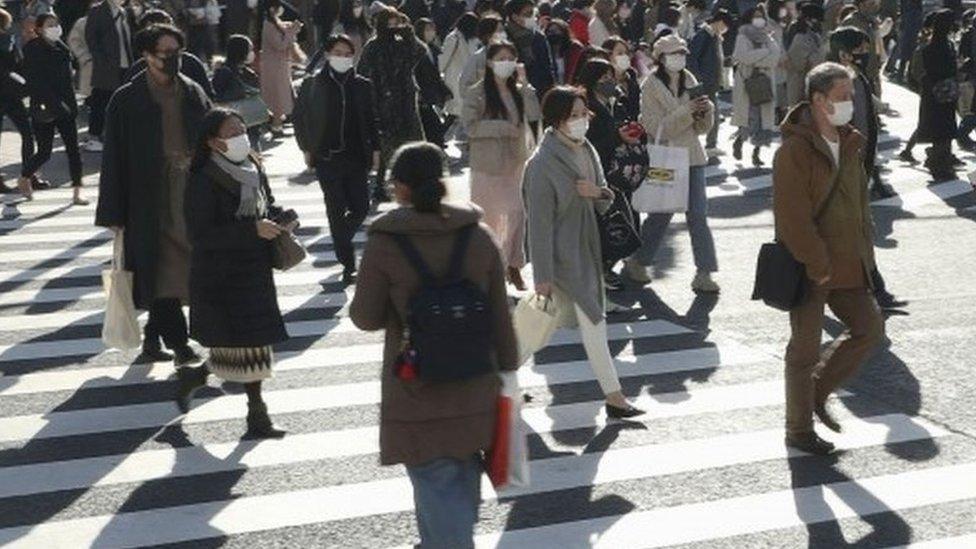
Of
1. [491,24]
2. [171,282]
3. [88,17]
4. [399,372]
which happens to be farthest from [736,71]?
[399,372]

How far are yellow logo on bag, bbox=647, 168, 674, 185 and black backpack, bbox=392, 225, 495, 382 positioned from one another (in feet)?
20.3

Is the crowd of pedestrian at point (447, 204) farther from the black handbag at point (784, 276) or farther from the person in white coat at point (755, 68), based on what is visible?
the person in white coat at point (755, 68)

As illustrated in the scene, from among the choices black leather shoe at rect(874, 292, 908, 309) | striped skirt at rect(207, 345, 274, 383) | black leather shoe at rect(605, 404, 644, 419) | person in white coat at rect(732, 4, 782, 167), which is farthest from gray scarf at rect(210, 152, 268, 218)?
person in white coat at rect(732, 4, 782, 167)

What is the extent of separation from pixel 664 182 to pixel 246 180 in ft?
13.4

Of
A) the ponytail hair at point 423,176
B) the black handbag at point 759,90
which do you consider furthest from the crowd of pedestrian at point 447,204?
the black handbag at point 759,90

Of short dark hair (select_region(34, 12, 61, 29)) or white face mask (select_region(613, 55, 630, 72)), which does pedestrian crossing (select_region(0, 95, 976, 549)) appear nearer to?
white face mask (select_region(613, 55, 630, 72))

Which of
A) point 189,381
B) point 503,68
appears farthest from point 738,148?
point 189,381

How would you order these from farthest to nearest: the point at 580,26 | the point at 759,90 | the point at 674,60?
the point at 580,26, the point at 759,90, the point at 674,60

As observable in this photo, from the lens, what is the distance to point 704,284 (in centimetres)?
1155

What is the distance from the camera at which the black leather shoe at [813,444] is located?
305 inches

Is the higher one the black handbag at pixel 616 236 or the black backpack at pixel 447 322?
the black backpack at pixel 447 322

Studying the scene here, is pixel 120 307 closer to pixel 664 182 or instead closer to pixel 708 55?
pixel 664 182

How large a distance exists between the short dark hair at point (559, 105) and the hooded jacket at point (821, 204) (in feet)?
3.46

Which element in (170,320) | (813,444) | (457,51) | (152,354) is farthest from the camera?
(457,51)
